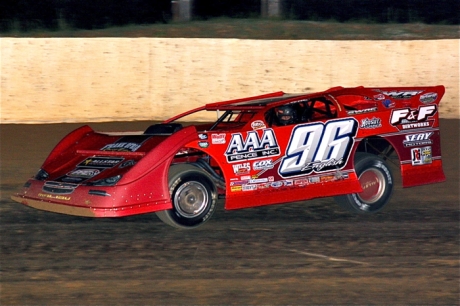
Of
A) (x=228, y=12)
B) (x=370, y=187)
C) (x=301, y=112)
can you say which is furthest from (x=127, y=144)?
(x=228, y=12)

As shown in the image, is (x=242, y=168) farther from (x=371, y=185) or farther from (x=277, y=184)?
(x=371, y=185)

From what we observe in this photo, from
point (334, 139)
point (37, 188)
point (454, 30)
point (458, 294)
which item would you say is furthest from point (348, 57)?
point (458, 294)

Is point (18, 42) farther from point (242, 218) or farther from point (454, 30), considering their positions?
point (454, 30)

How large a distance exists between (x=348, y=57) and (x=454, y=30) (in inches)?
126

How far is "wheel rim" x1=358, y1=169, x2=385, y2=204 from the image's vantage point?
8.59 meters

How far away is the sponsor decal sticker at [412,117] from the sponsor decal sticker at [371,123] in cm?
19

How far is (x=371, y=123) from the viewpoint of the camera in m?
8.47

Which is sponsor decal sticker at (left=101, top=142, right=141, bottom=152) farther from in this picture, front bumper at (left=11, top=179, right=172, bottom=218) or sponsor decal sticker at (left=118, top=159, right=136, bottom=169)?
front bumper at (left=11, top=179, right=172, bottom=218)

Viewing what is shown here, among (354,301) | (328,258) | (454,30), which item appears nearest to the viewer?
(354,301)

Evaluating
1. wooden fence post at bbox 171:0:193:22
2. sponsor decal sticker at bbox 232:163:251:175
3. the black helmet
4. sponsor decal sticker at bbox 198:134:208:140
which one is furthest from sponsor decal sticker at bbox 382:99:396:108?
wooden fence post at bbox 171:0:193:22

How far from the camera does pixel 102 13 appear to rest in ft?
63.4

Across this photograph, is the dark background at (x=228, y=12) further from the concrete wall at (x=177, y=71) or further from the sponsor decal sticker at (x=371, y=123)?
the sponsor decal sticker at (x=371, y=123)

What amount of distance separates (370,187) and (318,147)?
2.94 ft

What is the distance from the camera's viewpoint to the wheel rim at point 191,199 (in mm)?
7602
